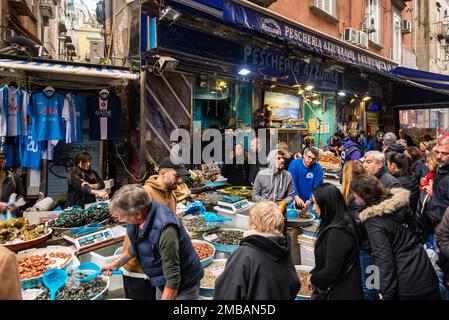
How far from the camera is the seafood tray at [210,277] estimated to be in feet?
9.21

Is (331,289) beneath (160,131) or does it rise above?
beneath

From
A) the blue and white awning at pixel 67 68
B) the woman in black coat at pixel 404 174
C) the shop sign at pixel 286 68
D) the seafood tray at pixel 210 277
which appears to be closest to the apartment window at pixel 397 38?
the shop sign at pixel 286 68

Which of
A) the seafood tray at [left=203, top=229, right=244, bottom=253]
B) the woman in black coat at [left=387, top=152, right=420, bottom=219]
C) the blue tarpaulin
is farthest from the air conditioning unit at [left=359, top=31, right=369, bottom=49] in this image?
the seafood tray at [left=203, top=229, right=244, bottom=253]

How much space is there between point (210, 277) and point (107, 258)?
1.03 meters

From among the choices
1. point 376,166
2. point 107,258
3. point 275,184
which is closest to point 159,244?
point 107,258

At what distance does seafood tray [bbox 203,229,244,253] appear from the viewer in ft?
11.7

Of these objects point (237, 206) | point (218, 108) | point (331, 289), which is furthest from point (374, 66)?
point (331, 289)

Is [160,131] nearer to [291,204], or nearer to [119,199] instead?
[291,204]

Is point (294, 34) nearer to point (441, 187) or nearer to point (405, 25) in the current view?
point (441, 187)

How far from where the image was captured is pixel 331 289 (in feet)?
8.30

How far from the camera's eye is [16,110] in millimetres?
5184

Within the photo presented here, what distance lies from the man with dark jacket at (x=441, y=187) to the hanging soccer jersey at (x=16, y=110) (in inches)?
246

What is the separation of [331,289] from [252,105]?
22.1ft

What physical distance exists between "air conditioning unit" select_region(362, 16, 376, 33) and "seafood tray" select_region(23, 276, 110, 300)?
1452cm
